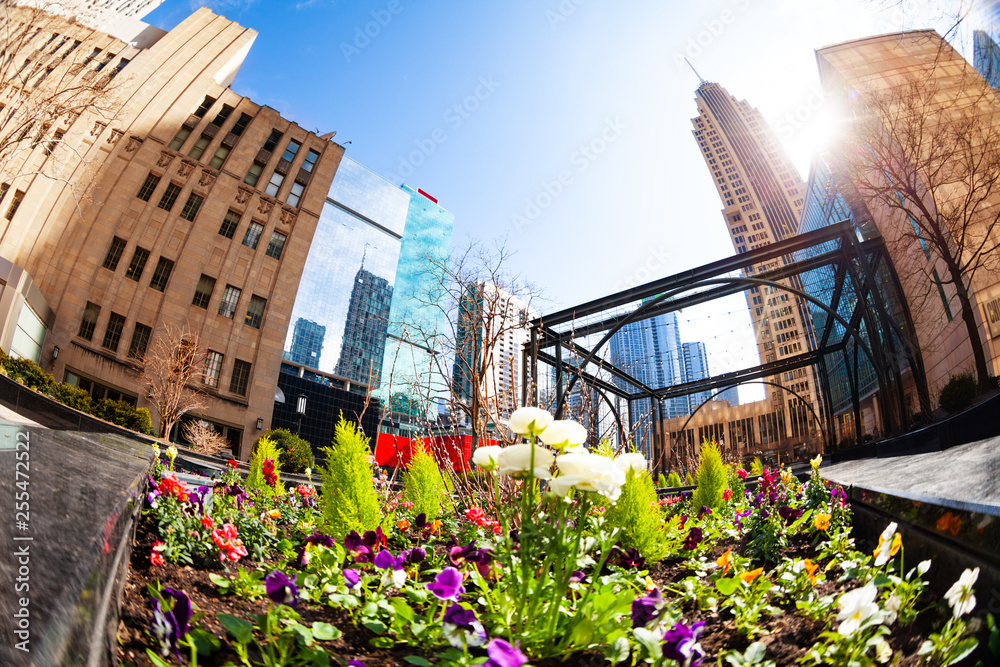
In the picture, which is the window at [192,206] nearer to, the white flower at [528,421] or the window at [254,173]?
the window at [254,173]

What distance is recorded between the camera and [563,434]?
4.31ft

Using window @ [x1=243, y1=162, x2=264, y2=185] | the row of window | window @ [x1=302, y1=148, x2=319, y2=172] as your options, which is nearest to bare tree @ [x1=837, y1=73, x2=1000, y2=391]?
the row of window

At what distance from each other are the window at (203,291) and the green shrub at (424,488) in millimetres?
23713

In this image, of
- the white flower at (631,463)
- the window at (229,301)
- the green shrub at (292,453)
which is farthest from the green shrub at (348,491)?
the window at (229,301)

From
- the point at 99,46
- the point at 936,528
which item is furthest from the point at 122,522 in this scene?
the point at 99,46

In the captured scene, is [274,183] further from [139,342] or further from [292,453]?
[292,453]

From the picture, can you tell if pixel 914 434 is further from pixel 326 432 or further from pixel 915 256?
pixel 326 432

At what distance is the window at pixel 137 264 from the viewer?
21.5 m

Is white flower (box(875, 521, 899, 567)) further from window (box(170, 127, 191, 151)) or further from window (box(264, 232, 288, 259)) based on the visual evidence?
window (box(170, 127, 191, 151))

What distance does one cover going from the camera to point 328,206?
43.3 m

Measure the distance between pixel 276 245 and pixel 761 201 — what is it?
116ft

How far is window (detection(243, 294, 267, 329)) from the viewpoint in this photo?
2405cm

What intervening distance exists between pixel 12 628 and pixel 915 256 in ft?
17.3

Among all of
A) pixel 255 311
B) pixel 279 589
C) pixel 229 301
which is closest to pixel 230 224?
pixel 229 301
